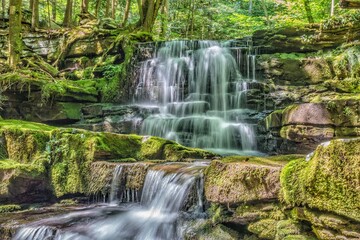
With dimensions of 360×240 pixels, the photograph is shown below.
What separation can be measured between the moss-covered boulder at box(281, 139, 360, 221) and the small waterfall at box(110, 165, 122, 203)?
121 inches

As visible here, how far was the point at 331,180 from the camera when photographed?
8.40 feet

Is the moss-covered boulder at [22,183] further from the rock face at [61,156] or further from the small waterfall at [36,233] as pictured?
the small waterfall at [36,233]

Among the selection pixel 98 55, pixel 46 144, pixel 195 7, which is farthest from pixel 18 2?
pixel 195 7

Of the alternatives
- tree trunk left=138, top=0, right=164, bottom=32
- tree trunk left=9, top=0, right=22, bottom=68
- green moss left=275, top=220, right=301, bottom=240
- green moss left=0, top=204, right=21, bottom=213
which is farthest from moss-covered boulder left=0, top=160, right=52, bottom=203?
tree trunk left=138, top=0, right=164, bottom=32

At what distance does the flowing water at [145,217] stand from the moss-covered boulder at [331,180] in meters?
1.56

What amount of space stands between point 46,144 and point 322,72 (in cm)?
Result: 811

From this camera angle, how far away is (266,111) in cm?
938

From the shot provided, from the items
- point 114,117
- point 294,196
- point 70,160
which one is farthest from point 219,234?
point 114,117

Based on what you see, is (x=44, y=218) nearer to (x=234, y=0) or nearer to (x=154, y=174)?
(x=154, y=174)

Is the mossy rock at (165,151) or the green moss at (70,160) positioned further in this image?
the mossy rock at (165,151)

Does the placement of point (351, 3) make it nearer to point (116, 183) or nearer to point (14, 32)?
point (116, 183)

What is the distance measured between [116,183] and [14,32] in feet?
21.5

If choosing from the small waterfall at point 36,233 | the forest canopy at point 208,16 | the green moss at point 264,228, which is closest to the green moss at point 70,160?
the small waterfall at point 36,233

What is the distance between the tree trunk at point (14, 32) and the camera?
30.5ft
